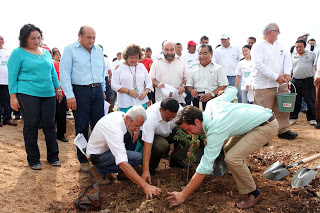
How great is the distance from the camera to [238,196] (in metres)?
3.28

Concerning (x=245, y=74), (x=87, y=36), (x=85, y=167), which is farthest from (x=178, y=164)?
(x=245, y=74)

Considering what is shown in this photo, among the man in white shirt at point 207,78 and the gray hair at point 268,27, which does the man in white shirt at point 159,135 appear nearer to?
the man in white shirt at point 207,78

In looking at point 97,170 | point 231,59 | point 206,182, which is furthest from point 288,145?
point 97,170

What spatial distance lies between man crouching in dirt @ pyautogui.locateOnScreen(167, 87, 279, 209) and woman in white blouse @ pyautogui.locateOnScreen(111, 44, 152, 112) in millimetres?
1820

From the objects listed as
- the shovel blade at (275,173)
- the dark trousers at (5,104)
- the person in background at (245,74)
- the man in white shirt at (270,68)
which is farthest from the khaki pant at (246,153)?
the dark trousers at (5,104)

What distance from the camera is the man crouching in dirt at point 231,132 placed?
2.70 meters

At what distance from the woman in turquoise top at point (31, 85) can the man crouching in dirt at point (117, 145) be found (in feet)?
3.07

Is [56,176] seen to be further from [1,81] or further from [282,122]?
[282,122]

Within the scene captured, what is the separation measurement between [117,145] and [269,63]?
3.23 m

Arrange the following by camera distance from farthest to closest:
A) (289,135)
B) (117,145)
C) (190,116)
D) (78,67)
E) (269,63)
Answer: (289,135) → (269,63) → (78,67) → (117,145) → (190,116)

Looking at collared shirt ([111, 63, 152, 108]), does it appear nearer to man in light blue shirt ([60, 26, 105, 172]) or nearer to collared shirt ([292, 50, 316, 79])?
man in light blue shirt ([60, 26, 105, 172])

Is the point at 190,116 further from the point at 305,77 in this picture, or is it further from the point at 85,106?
the point at 305,77

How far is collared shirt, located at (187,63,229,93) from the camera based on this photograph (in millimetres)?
4879

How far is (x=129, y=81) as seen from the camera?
4641mm
